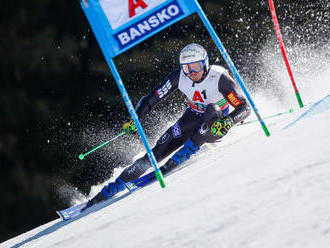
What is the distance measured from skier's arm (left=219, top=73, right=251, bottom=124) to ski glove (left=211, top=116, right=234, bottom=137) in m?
0.11

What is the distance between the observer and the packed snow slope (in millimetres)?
1780

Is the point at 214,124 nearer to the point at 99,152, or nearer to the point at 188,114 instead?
the point at 188,114

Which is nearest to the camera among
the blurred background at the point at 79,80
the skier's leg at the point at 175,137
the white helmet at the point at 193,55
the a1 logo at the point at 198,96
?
the white helmet at the point at 193,55

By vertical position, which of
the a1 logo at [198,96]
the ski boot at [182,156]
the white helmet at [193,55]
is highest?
the white helmet at [193,55]

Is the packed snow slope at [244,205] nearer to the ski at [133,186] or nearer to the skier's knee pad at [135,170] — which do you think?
the ski at [133,186]

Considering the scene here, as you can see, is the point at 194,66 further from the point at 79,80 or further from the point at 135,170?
the point at 79,80

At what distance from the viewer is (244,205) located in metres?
2.07

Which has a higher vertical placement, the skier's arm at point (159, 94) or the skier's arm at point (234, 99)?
the skier's arm at point (159, 94)

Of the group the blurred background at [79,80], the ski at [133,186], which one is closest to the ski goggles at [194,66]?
the ski at [133,186]

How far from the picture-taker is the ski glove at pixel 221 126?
4031 mm

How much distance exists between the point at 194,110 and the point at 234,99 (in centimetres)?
69

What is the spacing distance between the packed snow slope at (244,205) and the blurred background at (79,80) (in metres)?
4.33

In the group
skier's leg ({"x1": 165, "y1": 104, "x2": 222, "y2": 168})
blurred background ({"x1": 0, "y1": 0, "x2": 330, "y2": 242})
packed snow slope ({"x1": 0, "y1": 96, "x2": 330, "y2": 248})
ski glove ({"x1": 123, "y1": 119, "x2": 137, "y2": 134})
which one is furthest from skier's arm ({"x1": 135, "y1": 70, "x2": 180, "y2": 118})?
blurred background ({"x1": 0, "y1": 0, "x2": 330, "y2": 242})

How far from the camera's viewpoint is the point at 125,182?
4.52 metres
